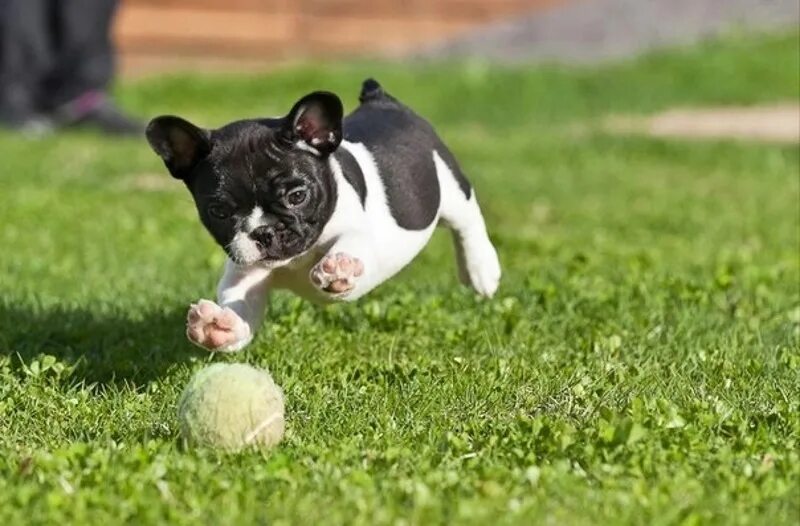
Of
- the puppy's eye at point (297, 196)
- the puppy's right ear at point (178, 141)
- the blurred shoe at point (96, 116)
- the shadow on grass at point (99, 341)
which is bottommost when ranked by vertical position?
the blurred shoe at point (96, 116)

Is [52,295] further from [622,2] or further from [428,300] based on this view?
[622,2]

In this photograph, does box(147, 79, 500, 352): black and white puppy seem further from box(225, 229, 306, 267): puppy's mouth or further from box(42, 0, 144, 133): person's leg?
box(42, 0, 144, 133): person's leg

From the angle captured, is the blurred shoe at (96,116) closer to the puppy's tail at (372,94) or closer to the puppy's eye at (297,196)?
the puppy's tail at (372,94)

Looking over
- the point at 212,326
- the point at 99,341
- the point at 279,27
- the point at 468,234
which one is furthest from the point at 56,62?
the point at 212,326

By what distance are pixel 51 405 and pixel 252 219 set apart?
3.13ft

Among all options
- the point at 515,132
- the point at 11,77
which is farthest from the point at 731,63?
the point at 11,77

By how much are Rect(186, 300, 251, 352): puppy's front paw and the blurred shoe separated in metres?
11.3

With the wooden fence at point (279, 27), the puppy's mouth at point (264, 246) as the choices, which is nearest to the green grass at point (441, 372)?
the puppy's mouth at point (264, 246)

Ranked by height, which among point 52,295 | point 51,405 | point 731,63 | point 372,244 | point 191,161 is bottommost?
point 731,63

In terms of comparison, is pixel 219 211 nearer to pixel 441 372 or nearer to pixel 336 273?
pixel 336 273

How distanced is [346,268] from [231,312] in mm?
435

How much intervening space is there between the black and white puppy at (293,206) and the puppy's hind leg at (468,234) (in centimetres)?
35

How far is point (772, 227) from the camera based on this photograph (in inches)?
443

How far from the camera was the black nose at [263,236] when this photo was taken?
5449 mm
